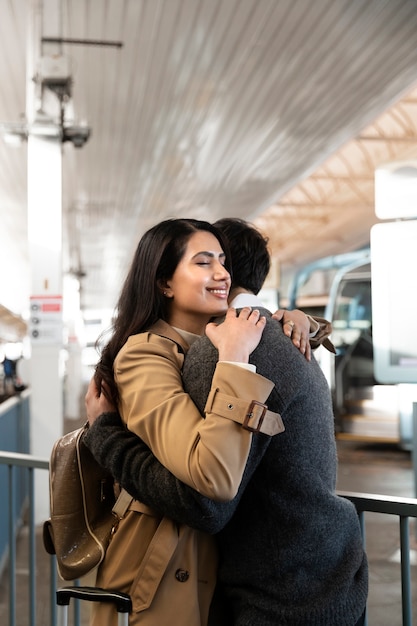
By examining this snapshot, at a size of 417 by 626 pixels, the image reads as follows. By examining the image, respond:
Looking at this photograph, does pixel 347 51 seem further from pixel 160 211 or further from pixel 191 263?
pixel 160 211

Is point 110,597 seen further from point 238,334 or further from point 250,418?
point 238,334

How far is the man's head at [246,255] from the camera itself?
194 cm

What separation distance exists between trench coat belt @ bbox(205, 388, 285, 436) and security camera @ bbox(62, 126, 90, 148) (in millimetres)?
5785

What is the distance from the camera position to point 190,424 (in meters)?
1.50

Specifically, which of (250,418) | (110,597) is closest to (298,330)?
(250,418)

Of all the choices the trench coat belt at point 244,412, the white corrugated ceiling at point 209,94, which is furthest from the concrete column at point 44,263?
the trench coat belt at point 244,412

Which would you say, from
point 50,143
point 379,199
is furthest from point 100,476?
point 50,143

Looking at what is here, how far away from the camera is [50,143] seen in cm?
705

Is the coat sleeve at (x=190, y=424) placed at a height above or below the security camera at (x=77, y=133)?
below

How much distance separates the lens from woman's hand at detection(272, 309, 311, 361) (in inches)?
63.9

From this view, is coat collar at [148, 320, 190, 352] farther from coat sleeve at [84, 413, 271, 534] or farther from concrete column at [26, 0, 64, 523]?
concrete column at [26, 0, 64, 523]

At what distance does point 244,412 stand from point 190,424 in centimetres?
12

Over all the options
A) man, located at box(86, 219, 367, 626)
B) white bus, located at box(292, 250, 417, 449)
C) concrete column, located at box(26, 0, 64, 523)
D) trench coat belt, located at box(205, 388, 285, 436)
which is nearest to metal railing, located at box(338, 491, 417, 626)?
man, located at box(86, 219, 367, 626)

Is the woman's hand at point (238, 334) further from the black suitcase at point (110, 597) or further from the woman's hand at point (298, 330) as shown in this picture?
the black suitcase at point (110, 597)
